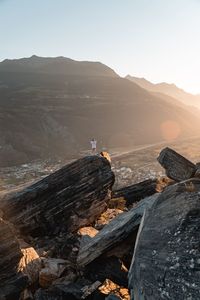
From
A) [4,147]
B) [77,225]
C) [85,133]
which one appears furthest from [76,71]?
[77,225]

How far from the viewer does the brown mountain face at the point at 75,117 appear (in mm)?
80500

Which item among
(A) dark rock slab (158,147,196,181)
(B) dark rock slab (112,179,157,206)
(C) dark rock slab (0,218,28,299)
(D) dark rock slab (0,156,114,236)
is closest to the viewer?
(C) dark rock slab (0,218,28,299)

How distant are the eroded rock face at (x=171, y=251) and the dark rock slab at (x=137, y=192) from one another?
34.2 ft

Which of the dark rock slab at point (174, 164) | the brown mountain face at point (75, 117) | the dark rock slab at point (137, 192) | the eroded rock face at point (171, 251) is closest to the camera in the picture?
the eroded rock face at point (171, 251)

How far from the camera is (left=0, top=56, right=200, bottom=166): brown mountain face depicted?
80.5 m

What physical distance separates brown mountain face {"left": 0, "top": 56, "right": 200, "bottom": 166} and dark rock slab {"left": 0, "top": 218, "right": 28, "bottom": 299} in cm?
5747

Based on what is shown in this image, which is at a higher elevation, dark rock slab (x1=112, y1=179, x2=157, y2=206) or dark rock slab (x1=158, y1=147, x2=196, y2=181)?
dark rock slab (x1=158, y1=147, x2=196, y2=181)

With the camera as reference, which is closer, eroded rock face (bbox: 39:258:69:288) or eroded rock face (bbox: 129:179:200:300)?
eroded rock face (bbox: 129:179:200:300)

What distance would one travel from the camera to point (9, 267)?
9.87m

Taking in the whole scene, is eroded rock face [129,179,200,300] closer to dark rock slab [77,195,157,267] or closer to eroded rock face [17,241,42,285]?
dark rock slab [77,195,157,267]

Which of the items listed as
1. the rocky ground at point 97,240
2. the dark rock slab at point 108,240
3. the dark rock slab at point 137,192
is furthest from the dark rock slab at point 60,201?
the dark rock slab at point 137,192

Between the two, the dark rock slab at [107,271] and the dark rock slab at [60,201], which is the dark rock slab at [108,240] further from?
the dark rock slab at [60,201]

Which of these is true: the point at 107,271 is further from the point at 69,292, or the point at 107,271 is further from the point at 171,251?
the point at 171,251

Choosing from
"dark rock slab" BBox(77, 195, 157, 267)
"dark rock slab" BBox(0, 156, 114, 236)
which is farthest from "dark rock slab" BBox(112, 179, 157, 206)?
"dark rock slab" BBox(77, 195, 157, 267)
